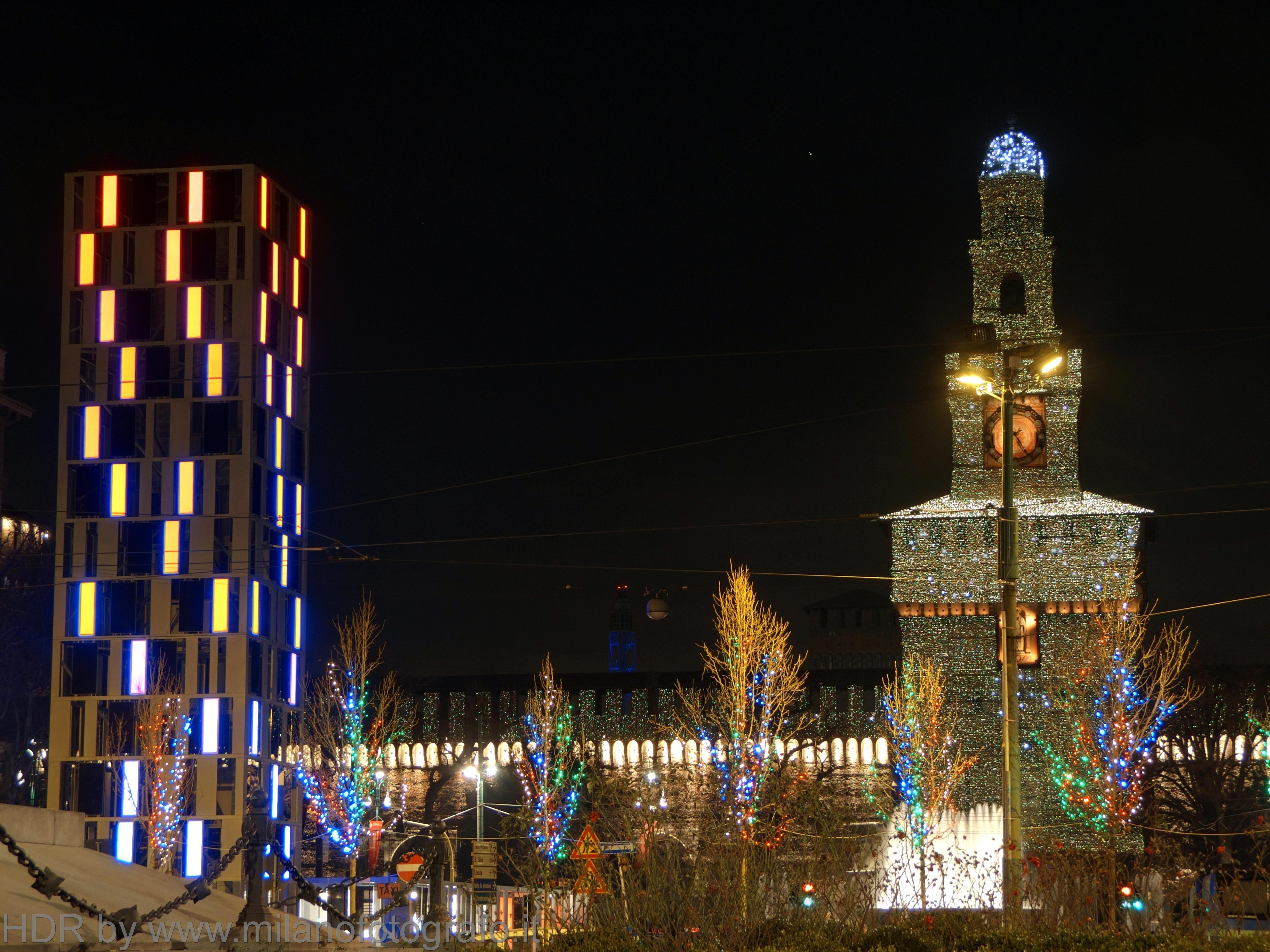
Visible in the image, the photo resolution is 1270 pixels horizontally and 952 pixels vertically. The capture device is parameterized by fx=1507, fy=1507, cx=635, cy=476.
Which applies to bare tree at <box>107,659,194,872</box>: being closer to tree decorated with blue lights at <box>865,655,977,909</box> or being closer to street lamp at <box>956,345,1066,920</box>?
tree decorated with blue lights at <box>865,655,977,909</box>

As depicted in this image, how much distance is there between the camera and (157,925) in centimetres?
1473

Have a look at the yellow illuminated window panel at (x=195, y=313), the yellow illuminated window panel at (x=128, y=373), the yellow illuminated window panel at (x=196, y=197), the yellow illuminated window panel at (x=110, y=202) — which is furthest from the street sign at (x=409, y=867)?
the yellow illuminated window panel at (x=110, y=202)

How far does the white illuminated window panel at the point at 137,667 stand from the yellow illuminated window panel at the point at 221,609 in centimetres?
254

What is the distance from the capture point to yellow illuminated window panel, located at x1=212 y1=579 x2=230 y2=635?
165 ft

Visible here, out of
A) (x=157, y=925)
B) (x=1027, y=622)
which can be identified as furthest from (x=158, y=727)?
(x=157, y=925)

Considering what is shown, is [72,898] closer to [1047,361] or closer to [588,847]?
[588,847]

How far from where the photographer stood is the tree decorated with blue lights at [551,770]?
43281 millimetres

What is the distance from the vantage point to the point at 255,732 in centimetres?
5094

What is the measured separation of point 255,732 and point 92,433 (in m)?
11.5

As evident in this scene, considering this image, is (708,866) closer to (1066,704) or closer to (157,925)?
(157,925)

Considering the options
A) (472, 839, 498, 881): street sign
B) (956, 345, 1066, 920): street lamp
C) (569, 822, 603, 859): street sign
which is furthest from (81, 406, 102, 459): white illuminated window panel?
(956, 345, 1066, 920): street lamp

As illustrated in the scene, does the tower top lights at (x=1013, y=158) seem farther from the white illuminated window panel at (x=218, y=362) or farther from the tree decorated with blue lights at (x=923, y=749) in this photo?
the white illuminated window panel at (x=218, y=362)

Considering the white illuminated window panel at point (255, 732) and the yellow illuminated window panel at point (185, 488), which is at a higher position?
the yellow illuminated window panel at point (185, 488)

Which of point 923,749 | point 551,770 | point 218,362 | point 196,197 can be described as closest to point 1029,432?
point 923,749
